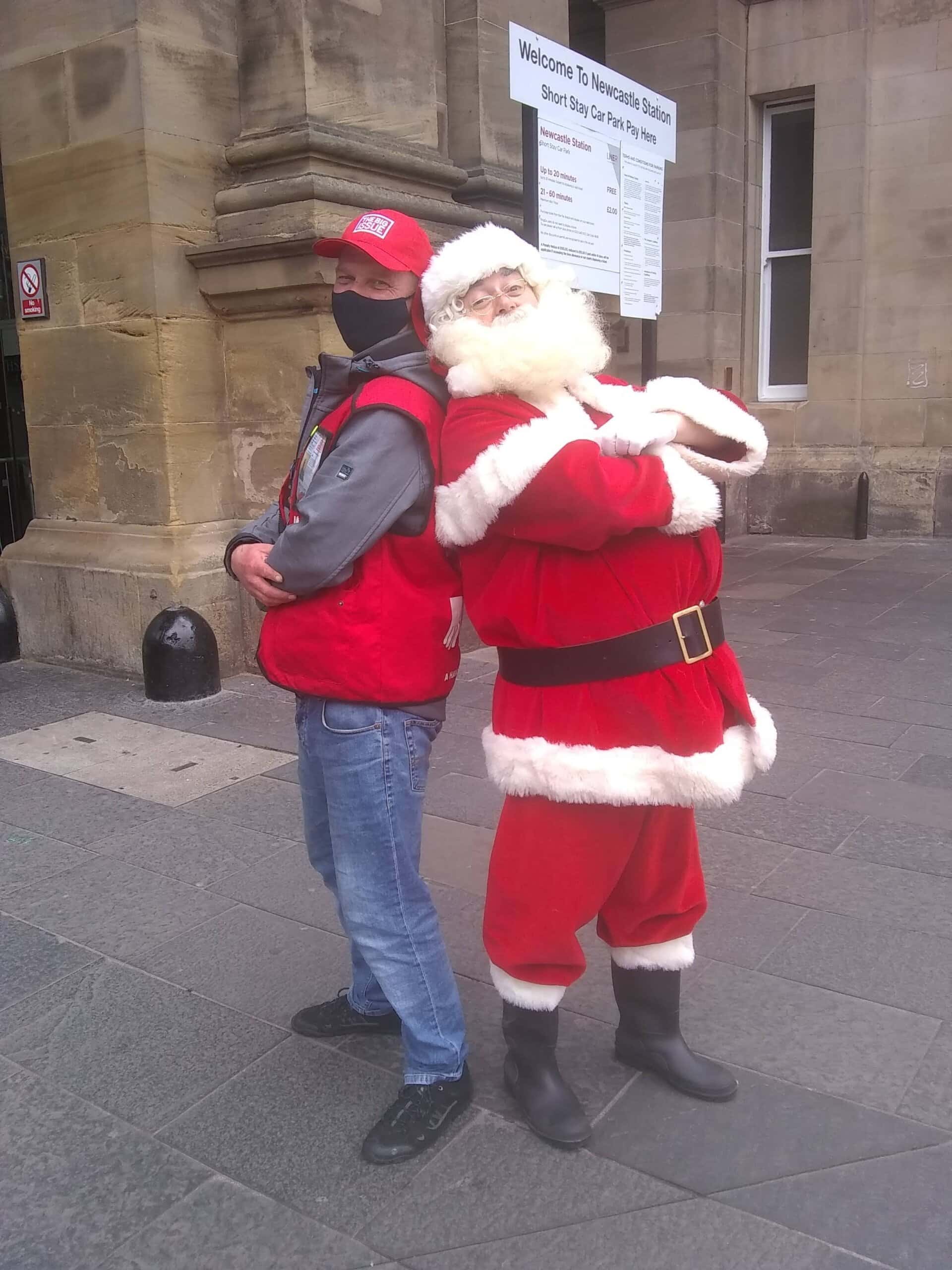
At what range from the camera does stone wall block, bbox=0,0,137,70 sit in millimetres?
6008

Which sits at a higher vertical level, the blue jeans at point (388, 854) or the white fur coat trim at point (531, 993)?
the blue jeans at point (388, 854)

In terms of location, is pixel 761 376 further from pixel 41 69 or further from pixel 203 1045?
pixel 203 1045

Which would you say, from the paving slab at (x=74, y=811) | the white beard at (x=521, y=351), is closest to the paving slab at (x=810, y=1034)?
the white beard at (x=521, y=351)

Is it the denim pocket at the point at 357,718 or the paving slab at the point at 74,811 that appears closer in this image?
the denim pocket at the point at 357,718

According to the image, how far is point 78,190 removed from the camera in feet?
20.8

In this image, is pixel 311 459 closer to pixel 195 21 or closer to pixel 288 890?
pixel 288 890

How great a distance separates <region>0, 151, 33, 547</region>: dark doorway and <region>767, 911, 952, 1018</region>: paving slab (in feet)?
23.9

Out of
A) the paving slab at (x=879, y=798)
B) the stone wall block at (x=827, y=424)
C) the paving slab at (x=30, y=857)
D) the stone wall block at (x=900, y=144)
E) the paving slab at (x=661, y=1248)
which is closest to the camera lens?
the paving slab at (x=661, y=1248)

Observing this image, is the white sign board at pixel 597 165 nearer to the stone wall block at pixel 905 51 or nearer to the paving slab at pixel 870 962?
the paving slab at pixel 870 962

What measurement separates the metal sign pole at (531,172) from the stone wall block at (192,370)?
182cm

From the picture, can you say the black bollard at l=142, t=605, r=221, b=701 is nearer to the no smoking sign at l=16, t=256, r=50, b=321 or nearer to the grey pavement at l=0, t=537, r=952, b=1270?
the grey pavement at l=0, t=537, r=952, b=1270

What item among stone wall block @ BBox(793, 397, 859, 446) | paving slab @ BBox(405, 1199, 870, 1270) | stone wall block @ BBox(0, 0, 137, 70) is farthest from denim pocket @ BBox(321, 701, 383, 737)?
stone wall block @ BBox(793, 397, 859, 446)

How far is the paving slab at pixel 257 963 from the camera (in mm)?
3061

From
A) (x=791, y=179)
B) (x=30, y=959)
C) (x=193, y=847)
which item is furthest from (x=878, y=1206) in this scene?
(x=791, y=179)
